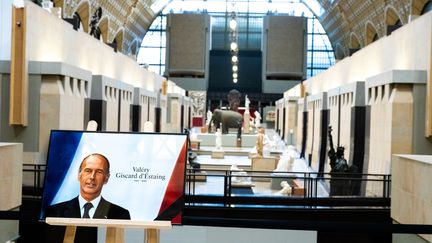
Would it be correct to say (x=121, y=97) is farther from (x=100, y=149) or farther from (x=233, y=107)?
(x=233, y=107)

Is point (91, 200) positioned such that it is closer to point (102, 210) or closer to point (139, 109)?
point (102, 210)

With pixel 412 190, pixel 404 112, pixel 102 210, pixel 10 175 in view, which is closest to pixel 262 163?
pixel 404 112

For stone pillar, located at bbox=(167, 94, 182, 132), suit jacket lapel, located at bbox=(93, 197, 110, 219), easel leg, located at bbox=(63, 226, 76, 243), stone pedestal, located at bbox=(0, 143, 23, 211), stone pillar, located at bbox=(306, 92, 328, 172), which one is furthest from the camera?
stone pillar, located at bbox=(167, 94, 182, 132)

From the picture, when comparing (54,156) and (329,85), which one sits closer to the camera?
(54,156)

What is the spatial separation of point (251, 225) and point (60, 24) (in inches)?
493

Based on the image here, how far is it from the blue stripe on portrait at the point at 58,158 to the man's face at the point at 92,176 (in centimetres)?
14

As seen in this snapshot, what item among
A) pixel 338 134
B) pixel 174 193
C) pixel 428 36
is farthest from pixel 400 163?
pixel 338 134

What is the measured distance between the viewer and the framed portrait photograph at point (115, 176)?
164 inches

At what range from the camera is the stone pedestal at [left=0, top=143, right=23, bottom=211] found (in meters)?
6.29

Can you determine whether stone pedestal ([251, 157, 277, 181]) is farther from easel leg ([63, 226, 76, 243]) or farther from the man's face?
the man's face

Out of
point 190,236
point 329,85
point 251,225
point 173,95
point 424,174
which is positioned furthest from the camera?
point 173,95

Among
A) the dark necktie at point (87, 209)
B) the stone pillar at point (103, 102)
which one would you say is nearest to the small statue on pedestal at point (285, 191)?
the stone pillar at point (103, 102)

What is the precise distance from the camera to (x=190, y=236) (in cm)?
568

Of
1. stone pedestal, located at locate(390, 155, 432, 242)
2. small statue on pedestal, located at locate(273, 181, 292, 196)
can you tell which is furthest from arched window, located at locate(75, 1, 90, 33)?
stone pedestal, located at locate(390, 155, 432, 242)
